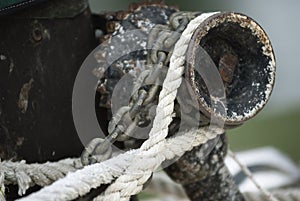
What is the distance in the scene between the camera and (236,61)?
3.13 feet

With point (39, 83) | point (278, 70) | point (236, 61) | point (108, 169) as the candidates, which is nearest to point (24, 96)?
point (39, 83)

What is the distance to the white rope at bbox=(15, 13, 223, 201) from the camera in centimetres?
83

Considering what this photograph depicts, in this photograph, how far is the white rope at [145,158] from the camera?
0.83m

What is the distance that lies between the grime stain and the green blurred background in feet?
6.67

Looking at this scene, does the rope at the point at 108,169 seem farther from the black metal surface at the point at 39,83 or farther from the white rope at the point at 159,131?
the black metal surface at the point at 39,83

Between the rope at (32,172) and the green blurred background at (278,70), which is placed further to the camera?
the green blurred background at (278,70)

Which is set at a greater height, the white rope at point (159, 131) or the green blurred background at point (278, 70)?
the white rope at point (159, 131)

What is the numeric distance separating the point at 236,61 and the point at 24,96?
29cm

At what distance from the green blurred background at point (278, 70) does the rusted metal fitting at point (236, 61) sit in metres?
2.06

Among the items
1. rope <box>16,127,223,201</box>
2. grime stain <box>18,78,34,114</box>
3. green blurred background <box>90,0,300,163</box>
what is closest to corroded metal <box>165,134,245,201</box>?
rope <box>16,127,223,201</box>

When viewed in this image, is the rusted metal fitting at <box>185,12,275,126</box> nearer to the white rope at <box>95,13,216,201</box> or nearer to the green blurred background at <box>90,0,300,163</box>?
the white rope at <box>95,13,216,201</box>

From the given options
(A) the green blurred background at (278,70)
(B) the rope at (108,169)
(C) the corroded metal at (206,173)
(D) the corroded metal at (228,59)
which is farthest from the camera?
(A) the green blurred background at (278,70)

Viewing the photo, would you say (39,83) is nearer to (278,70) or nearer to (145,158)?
(145,158)

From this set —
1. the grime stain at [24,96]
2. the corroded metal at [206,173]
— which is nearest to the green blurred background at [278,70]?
the corroded metal at [206,173]
